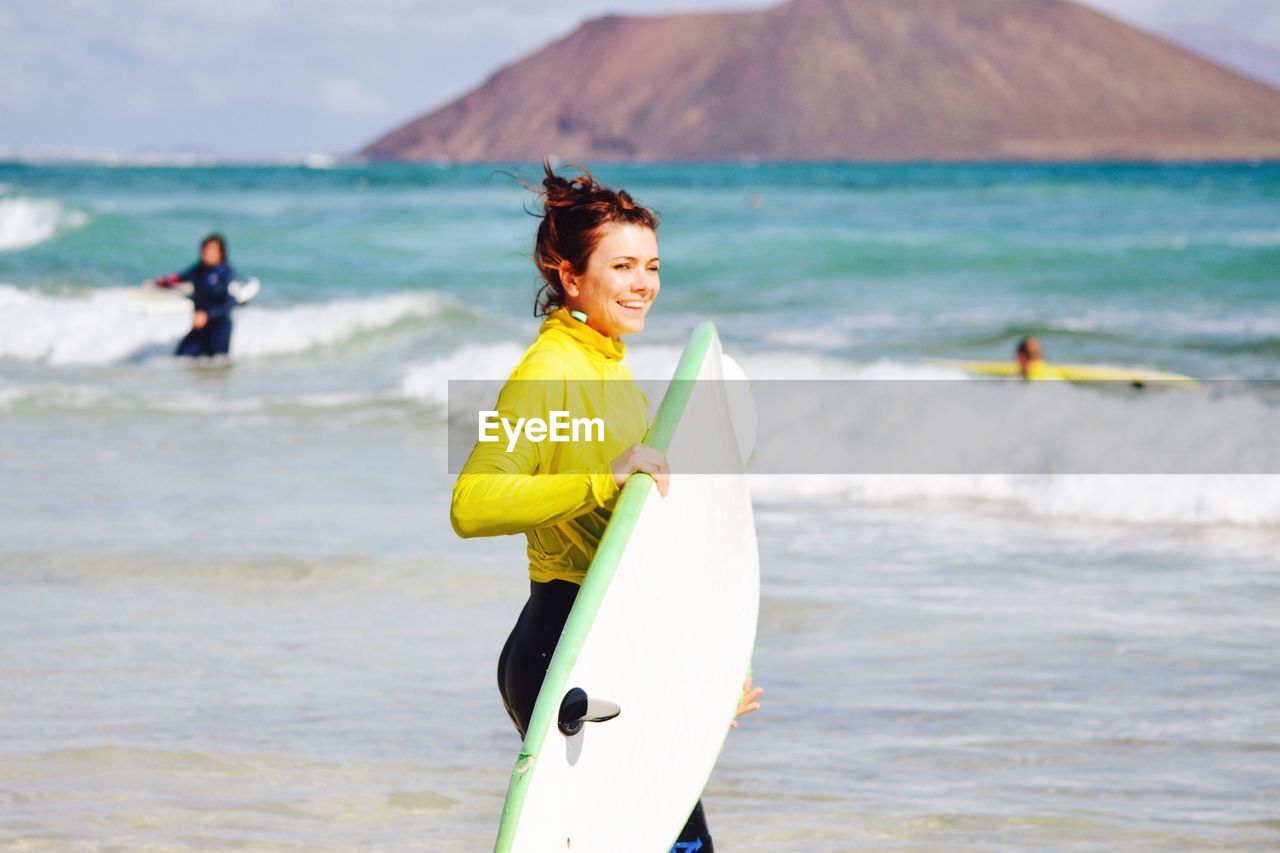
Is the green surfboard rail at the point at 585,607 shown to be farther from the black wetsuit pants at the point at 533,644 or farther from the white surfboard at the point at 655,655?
the black wetsuit pants at the point at 533,644

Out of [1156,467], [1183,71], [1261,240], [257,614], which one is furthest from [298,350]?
[1183,71]

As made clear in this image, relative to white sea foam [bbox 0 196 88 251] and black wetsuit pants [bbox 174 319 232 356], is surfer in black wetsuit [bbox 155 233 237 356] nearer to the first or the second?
black wetsuit pants [bbox 174 319 232 356]

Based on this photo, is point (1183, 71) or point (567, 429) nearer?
point (567, 429)

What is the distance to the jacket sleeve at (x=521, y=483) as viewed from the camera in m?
2.20

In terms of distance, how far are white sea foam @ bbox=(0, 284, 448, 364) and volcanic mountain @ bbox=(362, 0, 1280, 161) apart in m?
148

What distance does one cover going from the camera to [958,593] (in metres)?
6.16

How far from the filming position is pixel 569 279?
249 centimetres

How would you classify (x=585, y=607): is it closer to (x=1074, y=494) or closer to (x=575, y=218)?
(x=575, y=218)

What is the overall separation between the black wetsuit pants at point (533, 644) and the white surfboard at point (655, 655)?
18 cm

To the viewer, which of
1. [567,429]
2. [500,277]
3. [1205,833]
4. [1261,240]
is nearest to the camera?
[567,429]

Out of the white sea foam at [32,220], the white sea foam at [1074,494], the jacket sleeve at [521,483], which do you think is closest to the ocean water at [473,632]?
the white sea foam at [1074,494]

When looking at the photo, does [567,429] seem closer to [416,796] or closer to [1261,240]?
[416,796]

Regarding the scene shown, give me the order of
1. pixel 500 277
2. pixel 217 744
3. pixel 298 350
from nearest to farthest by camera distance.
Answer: pixel 217 744 < pixel 298 350 < pixel 500 277

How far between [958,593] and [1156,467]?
11.2 feet
